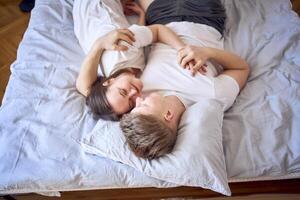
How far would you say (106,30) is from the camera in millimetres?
1204

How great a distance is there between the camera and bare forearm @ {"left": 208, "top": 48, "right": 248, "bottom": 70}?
110cm

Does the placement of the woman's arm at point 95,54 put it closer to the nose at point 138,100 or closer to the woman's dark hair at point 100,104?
the woman's dark hair at point 100,104

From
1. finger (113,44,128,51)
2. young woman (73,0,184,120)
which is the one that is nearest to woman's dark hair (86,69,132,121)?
young woman (73,0,184,120)

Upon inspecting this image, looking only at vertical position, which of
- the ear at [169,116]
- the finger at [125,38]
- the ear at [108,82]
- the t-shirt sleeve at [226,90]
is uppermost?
the finger at [125,38]

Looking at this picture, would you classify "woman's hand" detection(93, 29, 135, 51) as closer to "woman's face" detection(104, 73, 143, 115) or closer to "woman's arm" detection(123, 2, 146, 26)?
"woman's face" detection(104, 73, 143, 115)

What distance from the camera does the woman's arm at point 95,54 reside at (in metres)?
1.10

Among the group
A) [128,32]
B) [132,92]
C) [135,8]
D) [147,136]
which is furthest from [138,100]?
[135,8]

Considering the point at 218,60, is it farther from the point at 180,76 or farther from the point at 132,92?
the point at 132,92

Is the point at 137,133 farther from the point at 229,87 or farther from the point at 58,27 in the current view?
the point at 58,27

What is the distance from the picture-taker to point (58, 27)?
4.50 feet

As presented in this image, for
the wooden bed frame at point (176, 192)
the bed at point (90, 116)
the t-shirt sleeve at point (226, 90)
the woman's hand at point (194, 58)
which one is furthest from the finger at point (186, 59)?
the wooden bed frame at point (176, 192)

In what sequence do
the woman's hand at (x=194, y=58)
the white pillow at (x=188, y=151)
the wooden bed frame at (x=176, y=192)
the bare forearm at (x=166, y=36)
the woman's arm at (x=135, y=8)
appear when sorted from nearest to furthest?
1. the white pillow at (x=188, y=151)
2. the wooden bed frame at (x=176, y=192)
3. the woman's hand at (x=194, y=58)
4. the bare forearm at (x=166, y=36)
5. the woman's arm at (x=135, y=8)

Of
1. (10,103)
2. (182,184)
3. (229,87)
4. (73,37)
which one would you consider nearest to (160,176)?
(182,184)

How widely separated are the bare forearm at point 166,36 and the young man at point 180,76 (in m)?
0.02
